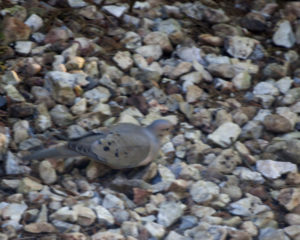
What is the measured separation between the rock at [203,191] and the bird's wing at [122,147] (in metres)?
0.39

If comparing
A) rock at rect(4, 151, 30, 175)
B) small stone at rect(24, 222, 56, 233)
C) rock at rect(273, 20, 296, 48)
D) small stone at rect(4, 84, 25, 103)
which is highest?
rock at rect(273, 20, 296, 48)

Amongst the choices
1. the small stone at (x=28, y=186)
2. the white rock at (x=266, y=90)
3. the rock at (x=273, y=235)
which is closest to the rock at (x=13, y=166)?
the small stone at (x=28, y=186)

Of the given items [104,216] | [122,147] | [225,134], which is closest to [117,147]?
[122,147]

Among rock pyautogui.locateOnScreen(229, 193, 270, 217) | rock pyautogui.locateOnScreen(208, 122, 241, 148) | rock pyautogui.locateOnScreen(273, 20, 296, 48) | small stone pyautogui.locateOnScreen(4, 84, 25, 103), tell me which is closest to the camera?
rock pyautogui.locateOnScreen(229, 193, 270, 217)

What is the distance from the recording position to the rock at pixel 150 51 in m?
4.86

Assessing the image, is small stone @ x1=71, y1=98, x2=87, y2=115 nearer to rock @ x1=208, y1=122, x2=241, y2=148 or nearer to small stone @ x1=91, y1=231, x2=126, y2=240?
rock @ x1=208, y1=122, x2=241, y2=148

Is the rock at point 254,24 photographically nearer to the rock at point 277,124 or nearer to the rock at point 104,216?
the rock at point 277,124

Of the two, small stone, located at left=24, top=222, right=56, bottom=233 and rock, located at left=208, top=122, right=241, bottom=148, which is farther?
rock, located at left=208, top=122, right=241, bottom=148

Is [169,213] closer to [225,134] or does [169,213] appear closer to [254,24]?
[225,134]

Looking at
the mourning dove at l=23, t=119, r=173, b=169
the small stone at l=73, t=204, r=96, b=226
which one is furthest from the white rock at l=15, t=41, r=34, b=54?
the small stone at l=73, t=204, r=96, b=226

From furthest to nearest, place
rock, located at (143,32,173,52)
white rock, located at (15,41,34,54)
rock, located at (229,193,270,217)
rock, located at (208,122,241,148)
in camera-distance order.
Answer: rock, located at (143,32,173,52), white rock, located at (15,41,34,54), rock, located at (208,122,241,148), rock, located at (229,193,270,217)

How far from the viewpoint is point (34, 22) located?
187 inches

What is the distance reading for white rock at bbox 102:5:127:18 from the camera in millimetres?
5047

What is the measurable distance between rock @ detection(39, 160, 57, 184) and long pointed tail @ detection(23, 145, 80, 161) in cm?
6
